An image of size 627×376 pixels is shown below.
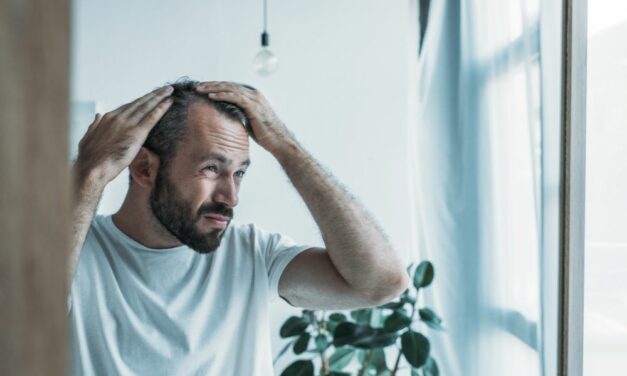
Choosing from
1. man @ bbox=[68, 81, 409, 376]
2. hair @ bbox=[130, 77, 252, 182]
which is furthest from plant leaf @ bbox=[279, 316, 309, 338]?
hair @ bbox=[130, 77, 252, 182]

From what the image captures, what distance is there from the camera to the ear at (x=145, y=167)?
1.31m

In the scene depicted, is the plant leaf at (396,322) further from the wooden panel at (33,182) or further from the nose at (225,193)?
the wooden panel at (33,182)

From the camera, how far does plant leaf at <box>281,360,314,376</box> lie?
1.93 m

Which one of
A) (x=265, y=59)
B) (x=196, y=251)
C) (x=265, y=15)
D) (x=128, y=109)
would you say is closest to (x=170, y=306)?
(x=196, y=251)

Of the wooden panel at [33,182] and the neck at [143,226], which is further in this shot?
the neck at [143,226]

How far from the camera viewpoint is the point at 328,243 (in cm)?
119

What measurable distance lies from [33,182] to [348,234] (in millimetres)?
990

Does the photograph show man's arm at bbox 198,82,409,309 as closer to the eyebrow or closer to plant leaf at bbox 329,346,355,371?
the eyebrow

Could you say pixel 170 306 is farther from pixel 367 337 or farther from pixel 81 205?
pixel 367 337

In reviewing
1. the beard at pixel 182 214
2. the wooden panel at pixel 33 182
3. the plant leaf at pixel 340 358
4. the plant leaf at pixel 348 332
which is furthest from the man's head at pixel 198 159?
the wooden panel at pixel 33 182

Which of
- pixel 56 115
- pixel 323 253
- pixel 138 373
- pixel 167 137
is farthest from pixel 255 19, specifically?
pixel 56 115

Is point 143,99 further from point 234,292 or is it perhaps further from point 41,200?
point 41,200

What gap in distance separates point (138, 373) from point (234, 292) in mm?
202

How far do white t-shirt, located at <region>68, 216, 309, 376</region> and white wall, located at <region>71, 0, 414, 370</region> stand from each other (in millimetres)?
883
